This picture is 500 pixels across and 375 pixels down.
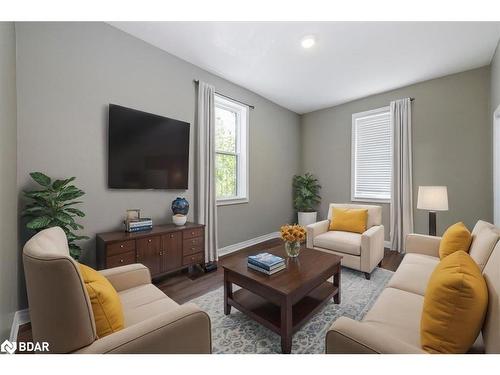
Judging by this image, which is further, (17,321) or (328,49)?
(328,49)

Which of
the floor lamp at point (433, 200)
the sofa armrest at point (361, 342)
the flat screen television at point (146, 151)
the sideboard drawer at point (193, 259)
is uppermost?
the flat screen television at point (146, 151)

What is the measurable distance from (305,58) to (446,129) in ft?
8.05

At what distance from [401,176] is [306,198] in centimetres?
175

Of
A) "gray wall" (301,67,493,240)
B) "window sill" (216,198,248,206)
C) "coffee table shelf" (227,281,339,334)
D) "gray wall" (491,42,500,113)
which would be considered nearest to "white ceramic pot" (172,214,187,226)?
"window sill" (216,198,248,206)

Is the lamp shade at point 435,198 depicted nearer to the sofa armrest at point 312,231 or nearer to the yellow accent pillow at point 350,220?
the yellow accent pillow at point 350,220

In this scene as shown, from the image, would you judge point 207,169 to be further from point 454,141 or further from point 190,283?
point 454,141

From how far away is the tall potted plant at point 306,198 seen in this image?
4641 millimetres

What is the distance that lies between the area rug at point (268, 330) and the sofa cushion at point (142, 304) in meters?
0.53

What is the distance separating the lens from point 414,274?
1739 millimetres

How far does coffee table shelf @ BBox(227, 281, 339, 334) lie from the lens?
158cm

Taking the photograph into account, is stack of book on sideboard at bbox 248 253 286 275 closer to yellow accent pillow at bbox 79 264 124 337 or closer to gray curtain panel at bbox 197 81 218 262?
yellow accent pillow at bbox 79 264 124 337

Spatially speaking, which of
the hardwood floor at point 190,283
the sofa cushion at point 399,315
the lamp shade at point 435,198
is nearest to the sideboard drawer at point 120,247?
the hardwood floor at point 190,283

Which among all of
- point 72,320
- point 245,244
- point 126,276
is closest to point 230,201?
point 245,244
